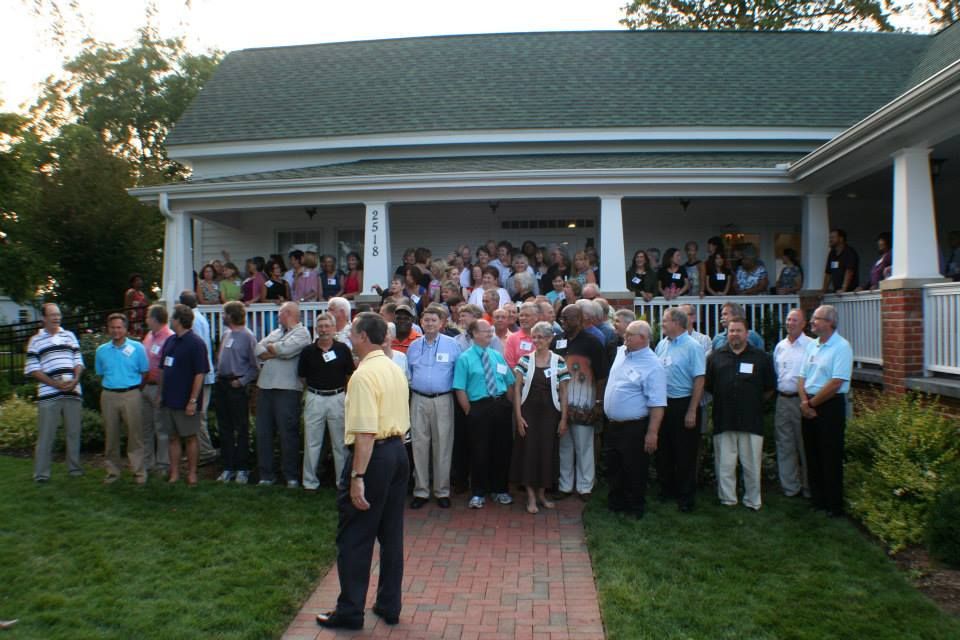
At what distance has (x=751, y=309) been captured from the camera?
36.7 feet

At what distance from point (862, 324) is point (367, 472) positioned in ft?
24.8

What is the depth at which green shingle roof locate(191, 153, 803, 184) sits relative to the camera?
12109 mm

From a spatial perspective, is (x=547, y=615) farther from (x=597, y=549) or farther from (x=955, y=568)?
(x=955, y=568)

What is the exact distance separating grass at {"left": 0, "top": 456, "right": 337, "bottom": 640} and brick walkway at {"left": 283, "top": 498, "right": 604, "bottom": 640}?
389 millimetres

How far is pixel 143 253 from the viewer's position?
21016 millimetres

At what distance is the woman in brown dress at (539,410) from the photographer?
Result: 7.16 m

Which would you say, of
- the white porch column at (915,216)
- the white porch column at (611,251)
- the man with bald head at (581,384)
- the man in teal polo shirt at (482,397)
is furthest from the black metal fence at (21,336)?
the white porch column at (915,216)

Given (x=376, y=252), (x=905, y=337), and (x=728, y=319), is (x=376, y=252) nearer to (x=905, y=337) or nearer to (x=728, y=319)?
(x=728, y=319)

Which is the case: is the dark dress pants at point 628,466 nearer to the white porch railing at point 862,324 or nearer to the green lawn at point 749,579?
the green lawn at point 749,579

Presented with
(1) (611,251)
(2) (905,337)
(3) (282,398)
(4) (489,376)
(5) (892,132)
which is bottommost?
(3) (282,398)

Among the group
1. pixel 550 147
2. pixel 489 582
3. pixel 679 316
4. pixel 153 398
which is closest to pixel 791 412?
pixel 679 316

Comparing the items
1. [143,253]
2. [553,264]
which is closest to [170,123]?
[143,253]

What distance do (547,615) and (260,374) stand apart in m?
4.43

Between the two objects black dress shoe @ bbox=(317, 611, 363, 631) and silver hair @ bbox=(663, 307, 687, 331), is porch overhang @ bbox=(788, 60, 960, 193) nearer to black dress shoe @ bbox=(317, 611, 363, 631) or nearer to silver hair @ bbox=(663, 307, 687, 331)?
silver hair @ bbox=(663, 307, 687, 331)
